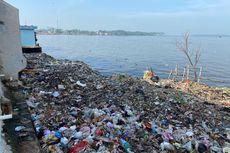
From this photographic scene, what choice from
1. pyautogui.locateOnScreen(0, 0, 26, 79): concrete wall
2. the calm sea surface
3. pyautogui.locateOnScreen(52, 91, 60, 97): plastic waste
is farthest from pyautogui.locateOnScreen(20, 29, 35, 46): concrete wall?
pyautogui.locateOnScreen(52, 91, 60, 97): plastic waste

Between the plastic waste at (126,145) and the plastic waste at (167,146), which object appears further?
Result: the plastic waste at (167,146)

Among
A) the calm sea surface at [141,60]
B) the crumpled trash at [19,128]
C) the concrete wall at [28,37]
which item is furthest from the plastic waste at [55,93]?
the calm sea surface at [141,60]

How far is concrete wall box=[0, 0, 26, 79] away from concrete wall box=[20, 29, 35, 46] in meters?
11.9

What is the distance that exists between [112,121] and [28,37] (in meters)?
16.1

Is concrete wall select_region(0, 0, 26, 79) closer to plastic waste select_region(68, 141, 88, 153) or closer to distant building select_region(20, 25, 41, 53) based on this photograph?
plastic waste select_region(68, 141, 88, 153)

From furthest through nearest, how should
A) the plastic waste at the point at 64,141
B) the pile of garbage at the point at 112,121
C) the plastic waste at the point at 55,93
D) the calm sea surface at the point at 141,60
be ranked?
the calm sea surface at the point at 141,60 → the plastic waste at the point at 55,93 → the pile of garbage at the point at 112,121 → the plastic waste at the point at 64,141

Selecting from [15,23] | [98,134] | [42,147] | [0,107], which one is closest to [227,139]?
[98,134]

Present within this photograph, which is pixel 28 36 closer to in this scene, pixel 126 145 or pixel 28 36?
pixel 28 36

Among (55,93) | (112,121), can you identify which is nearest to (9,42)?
(55,93)

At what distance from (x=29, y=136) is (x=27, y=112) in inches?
40.5

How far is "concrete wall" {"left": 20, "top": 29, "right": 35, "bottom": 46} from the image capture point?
19.5 metres

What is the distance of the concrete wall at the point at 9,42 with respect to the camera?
6832 millimetres

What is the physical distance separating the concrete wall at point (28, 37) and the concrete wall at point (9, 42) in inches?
470

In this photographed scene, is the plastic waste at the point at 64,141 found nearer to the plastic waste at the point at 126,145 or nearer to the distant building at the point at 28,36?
the plastic waste at the point at 126,145
